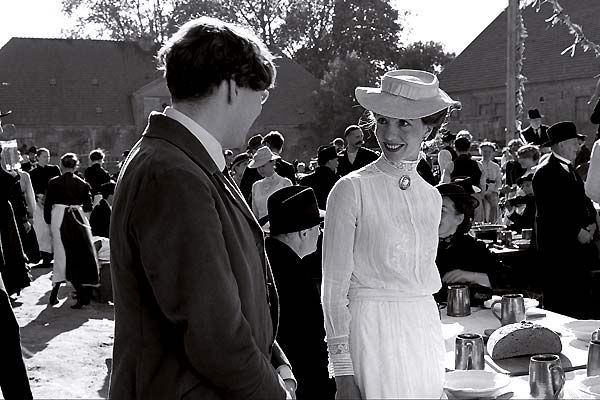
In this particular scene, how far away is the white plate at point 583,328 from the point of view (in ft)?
10.5

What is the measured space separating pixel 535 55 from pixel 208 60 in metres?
33.6

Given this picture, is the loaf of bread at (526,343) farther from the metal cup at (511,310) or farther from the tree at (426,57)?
the tree at (426,57)

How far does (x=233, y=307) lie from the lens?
1730 millimetres

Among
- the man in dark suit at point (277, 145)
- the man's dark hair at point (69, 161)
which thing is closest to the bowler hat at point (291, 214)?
the man in dark suit at point (277, 145)

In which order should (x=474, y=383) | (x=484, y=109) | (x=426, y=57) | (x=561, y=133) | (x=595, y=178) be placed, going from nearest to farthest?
(x=474, y=383) < (x=595, y=178) < (x=561, y=133) < (x=484, y=109) < (x=426, y=57)

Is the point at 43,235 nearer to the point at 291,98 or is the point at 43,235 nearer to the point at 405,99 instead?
the point at 405,99

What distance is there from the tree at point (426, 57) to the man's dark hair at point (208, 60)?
121ft

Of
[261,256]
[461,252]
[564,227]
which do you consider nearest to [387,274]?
[261,256]

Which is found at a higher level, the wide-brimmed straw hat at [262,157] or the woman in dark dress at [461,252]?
the wide-brimmed straw hat at [262,157]

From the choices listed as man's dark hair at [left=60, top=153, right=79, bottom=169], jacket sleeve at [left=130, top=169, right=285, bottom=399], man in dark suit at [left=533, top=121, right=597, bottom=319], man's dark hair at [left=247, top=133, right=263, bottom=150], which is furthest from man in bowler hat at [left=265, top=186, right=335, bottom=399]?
man's dark hair at [left=247, top=133, right=263, bottom=150]

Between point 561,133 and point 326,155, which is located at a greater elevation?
point 561,133

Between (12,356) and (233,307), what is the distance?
250 cm

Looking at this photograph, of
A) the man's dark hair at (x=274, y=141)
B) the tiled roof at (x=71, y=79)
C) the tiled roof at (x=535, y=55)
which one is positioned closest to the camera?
the man's dark hair at (x=274, y=141)

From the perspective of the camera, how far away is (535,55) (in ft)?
108
